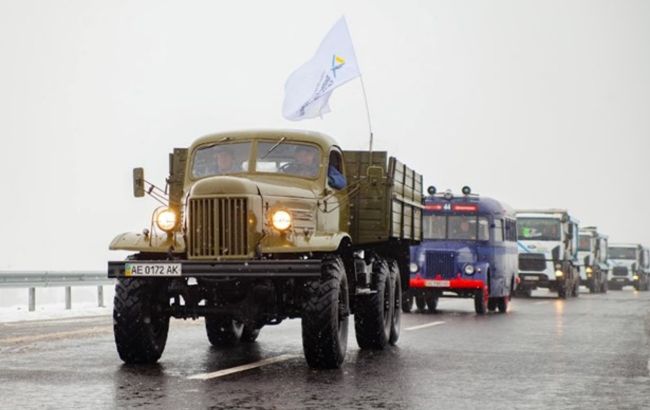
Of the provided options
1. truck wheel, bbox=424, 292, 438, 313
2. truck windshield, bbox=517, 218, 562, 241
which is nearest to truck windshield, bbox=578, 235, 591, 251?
truck windshield, bbox=517, 218, 562, 241

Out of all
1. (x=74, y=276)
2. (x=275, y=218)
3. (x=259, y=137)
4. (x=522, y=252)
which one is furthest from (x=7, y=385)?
(x=522, y=252)

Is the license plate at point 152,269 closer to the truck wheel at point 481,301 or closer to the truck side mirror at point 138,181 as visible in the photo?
the truck side mirror at point 138,181

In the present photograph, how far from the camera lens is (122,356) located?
1234 cm

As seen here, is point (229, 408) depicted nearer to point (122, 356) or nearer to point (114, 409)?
point (114, 409)

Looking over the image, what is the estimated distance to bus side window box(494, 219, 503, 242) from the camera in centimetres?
2888

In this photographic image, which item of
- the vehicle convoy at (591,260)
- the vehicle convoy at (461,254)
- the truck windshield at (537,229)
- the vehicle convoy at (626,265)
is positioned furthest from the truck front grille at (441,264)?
the vehicle convoy at (626,265)

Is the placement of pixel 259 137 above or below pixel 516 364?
above

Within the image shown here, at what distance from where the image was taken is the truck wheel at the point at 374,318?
48.8 feet

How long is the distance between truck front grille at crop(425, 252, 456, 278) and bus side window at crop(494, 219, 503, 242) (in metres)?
1.61

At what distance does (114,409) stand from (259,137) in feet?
19.8

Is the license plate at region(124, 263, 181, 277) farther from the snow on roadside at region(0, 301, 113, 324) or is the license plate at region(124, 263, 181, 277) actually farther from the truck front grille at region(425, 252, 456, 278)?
the truck front grille at region(425, 252, 456, 278)

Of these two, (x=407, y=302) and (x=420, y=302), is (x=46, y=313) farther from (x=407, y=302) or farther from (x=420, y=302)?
(x=420, y=302)

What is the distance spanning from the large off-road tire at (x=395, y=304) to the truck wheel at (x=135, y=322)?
439cm

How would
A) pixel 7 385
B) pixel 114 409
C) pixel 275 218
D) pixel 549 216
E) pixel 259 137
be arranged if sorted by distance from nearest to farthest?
pixel 114 409
pixel 7 385
pixel 275 218
pixel 259 137
pixel 549 216
